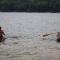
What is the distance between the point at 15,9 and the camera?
174 inches

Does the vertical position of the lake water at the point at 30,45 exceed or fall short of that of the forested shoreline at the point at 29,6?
it falls short

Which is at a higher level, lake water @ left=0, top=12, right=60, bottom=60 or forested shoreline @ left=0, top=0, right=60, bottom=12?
forested shoreline @ left=0, top=0, right=60, bottom=12

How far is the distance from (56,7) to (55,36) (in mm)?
2075

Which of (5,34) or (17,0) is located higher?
(17,0)

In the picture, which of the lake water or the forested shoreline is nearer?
the lake water

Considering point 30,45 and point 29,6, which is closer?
point 30,45

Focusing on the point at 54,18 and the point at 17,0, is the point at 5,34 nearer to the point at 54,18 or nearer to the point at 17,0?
the point at 54,18

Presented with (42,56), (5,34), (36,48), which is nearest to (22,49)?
(36,48)

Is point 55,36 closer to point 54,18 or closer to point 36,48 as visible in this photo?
point 36,48

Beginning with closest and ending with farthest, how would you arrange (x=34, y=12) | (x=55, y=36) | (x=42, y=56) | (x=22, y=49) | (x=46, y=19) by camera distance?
(x=42, y=56)
(x=22, y=49)
(x=55, y=36)
(x=46, y=19)
(x=34, y=12)

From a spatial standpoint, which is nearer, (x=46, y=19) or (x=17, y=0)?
(x=46, y=19)

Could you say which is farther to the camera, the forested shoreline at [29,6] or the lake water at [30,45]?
the forested shoreline at [29,6]

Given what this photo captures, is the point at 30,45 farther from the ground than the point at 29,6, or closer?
closer

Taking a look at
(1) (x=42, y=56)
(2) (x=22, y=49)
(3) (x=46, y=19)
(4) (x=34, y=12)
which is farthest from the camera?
(4) (x=34, y=12)
